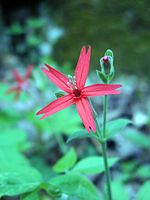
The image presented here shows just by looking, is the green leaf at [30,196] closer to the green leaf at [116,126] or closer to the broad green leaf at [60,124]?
the green leaf at [116,126]

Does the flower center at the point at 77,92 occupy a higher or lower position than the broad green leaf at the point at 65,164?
higher

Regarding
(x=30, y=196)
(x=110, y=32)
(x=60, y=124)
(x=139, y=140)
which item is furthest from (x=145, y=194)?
(x=110, y=32)

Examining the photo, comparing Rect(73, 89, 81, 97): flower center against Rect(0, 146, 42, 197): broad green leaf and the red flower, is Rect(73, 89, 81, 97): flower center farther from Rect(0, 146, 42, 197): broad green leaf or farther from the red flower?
Rect(0, 146, 42, 197): broad green leaf

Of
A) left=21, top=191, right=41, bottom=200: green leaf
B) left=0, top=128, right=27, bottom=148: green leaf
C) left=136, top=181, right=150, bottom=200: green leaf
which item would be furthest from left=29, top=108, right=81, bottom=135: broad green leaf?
left=21, top=191, right=41, bottom=200: green leaf

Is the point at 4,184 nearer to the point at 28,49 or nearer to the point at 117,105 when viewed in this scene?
the point at 117,105

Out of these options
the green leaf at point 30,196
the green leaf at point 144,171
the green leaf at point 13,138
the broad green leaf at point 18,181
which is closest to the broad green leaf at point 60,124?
the green leaf at point 13,138

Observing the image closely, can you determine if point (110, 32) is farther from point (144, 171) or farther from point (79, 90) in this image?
point (79, 90)
